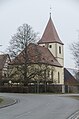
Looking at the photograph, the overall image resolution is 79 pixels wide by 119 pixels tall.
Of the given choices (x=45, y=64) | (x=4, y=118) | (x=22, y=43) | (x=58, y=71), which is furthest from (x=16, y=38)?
(x=4, y=118)

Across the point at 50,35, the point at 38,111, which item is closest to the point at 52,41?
the point at 50,35

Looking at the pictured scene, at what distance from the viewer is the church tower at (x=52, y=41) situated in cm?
11224

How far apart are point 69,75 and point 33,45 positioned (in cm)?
5427

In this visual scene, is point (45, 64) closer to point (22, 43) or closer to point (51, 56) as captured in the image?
point (22, 43)

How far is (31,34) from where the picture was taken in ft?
240

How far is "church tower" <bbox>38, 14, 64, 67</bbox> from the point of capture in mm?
112238

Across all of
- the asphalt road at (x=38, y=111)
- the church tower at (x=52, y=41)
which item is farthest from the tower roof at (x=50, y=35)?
the asphalt road at (x=38, y=111)

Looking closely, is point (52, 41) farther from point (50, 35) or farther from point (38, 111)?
point (38, 111)

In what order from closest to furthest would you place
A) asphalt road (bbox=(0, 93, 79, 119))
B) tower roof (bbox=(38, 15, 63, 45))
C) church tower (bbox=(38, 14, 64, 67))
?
1. asphalt road (bbox=(0, 93, 79, 119))
2. church tower (bbox=(38, 14, 64, 67))
3. tower roof (bbox=(38, 15, 63, 45))

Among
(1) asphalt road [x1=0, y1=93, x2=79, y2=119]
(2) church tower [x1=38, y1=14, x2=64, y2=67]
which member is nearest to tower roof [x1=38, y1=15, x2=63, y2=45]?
(2) church tower [x1=38, y1=14, x2=64, y2=67]

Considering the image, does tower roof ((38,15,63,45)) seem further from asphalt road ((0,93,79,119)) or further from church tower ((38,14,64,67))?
asphalt road ((0,93,79,119))

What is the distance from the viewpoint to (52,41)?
113 meters

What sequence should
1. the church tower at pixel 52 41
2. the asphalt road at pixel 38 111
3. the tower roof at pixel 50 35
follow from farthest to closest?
the tower roof at pixel 50 35
the church tower at pixel 52 41
the asphalt road at pixel 38 111

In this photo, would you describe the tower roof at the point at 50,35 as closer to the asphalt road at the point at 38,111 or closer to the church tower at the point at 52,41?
the church tower at the point at 52,41
